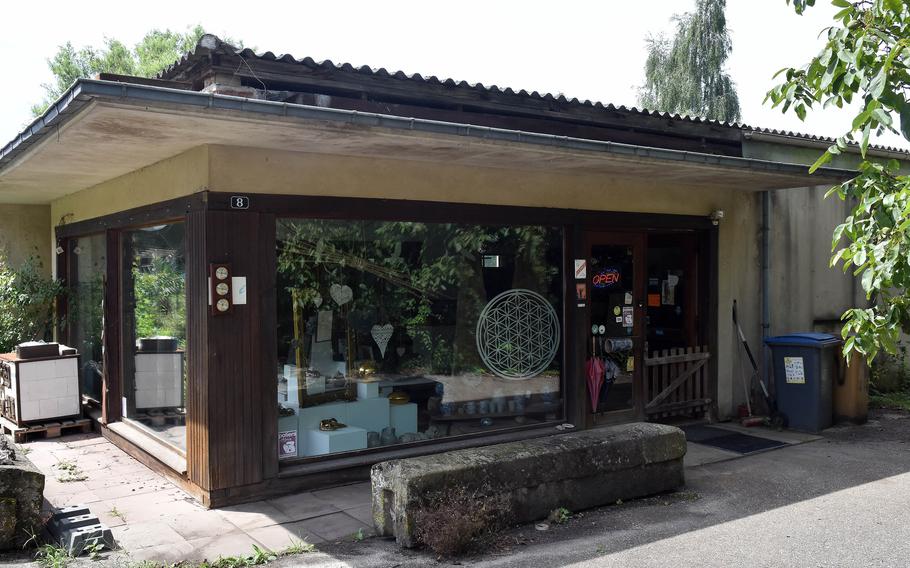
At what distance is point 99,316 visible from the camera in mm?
8500

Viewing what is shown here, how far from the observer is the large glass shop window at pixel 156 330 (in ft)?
21.7

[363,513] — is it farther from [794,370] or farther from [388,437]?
[794,370]

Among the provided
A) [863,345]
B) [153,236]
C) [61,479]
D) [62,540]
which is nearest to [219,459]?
[62,540]

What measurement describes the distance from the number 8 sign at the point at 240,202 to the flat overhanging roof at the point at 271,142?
40cm

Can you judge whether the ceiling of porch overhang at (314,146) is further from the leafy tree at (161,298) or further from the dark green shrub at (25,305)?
the dark green shrub at (25,305)

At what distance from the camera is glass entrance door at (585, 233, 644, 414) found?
8.10 metres

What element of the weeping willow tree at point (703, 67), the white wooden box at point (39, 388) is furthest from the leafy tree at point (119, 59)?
the white wooden box at point (39, 388)

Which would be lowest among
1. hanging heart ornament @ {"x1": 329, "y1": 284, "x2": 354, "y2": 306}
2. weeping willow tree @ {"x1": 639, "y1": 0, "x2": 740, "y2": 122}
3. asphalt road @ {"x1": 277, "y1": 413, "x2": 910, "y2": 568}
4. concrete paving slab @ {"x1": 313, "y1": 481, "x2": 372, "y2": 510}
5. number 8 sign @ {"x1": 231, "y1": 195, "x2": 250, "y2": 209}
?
asphalt road @ {"x1": 277, "y1": 413, "x2": 910, "y2": 568}

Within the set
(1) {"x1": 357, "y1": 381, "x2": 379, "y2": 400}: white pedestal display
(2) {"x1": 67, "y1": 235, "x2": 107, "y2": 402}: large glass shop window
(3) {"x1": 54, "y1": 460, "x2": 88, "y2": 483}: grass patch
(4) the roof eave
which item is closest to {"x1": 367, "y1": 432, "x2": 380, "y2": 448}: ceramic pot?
(1) {"x1": 357, "y1": 381, "x2": 379, "y2": 400}: white pedestal display

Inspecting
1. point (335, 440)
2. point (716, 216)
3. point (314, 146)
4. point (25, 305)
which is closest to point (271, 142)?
point (314, 146)

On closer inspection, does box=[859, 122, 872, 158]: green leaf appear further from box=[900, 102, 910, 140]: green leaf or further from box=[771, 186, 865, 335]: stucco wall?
box=[771, 186, 865, 335]: stucco wall

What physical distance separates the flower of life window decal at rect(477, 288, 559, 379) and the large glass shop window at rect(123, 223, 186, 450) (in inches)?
111

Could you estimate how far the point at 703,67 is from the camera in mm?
28250

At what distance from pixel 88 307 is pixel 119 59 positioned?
33.5 metres
